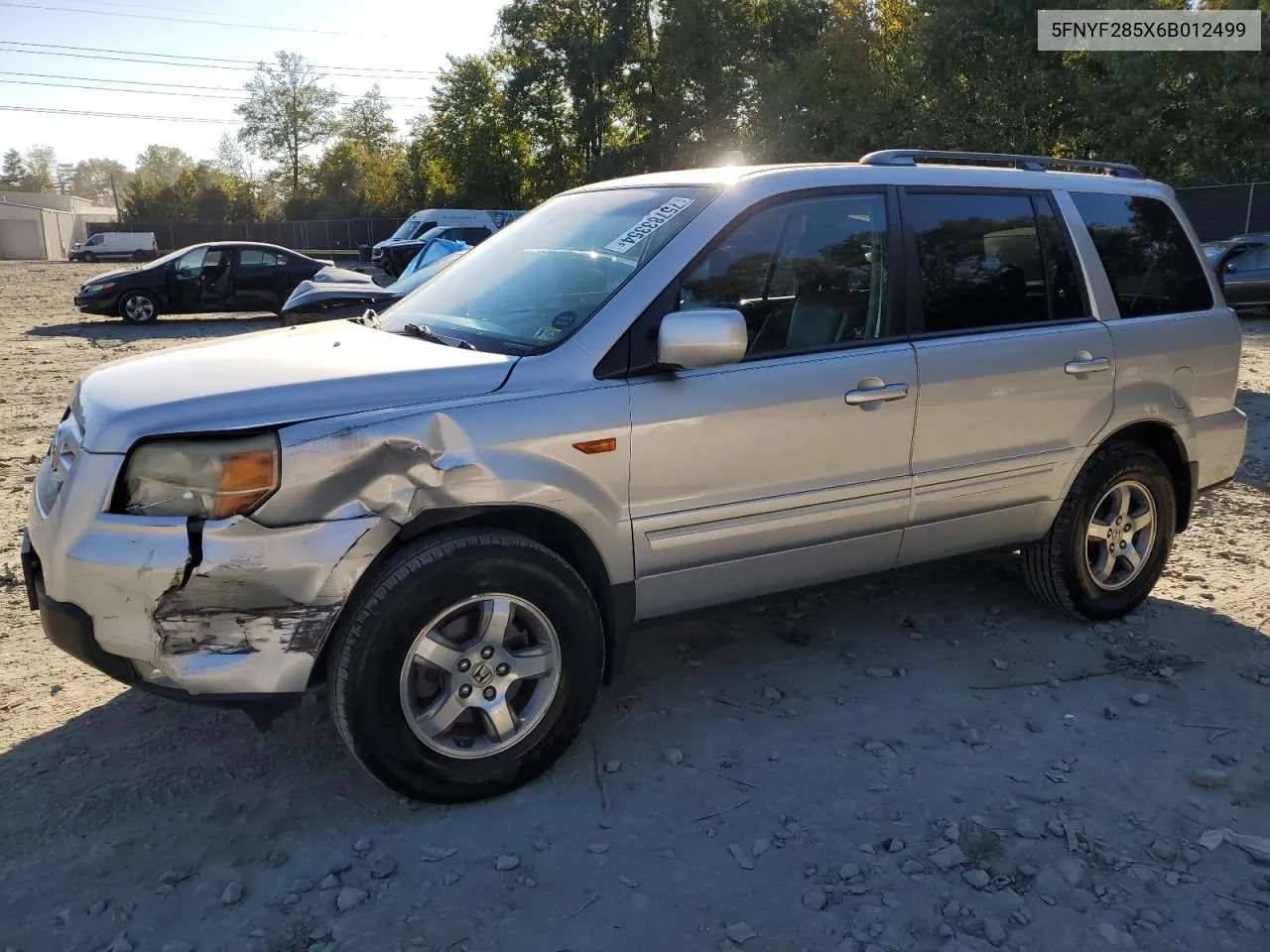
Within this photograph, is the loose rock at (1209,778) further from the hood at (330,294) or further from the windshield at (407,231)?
the windshield at (407,231)

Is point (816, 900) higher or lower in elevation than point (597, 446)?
lower

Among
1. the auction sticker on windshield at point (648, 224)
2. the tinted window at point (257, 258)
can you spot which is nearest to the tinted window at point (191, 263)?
the tinted window at point (257, 258)

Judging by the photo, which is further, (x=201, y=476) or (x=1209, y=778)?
(x=1209, y=778)

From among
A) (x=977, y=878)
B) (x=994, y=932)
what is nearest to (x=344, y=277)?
(x=977, y=878)

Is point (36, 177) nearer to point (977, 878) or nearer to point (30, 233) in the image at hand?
point (30, 233)

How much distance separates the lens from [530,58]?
48.2m

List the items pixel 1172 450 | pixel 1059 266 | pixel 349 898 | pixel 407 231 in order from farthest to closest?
pixel 407 231 < pixel 1172 450 < pixel 1059 266 < pixel 349 898

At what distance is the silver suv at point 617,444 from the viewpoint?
2.83 meters

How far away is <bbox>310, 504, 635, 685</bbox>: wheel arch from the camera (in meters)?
2.98

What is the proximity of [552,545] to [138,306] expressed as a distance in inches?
684

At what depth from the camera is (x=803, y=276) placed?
12.2ft

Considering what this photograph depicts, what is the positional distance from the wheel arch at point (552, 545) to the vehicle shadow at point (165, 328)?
531 inches

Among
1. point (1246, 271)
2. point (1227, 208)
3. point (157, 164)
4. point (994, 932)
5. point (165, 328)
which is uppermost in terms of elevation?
point (157, 164)

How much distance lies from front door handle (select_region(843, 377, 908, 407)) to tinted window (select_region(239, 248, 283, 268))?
1739cm
